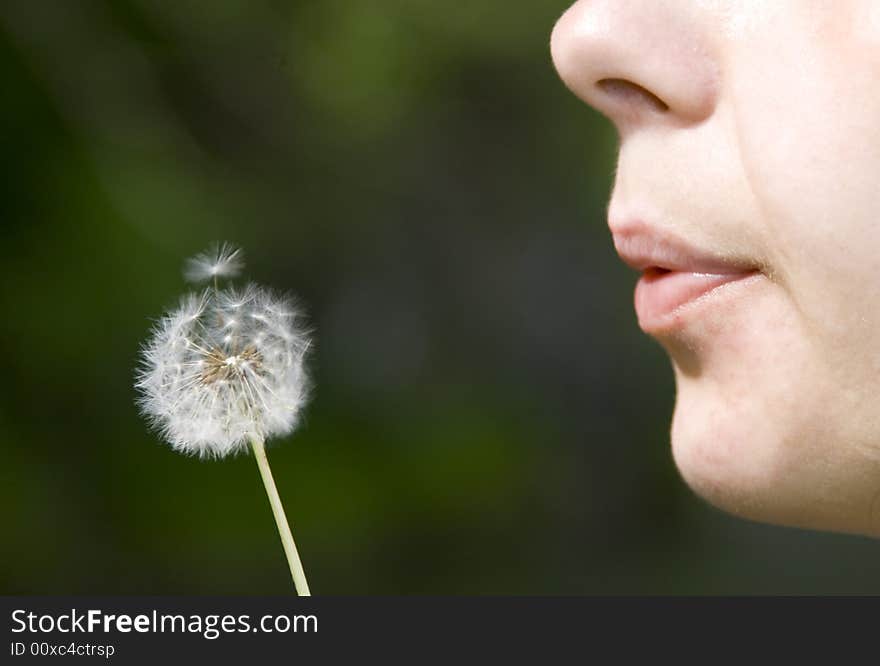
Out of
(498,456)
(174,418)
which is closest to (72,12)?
(498,456)

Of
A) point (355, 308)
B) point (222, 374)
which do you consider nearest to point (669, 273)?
point (222, 374)

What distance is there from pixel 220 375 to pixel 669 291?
0.26 meters

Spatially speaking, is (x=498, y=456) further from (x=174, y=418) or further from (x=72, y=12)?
(x=174, y=418)

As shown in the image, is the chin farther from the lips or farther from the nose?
the nose

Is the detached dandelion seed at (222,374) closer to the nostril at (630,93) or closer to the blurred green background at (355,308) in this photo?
the nostril at (630,93)

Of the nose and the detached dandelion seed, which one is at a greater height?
the nose

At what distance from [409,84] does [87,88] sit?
77 centimetres

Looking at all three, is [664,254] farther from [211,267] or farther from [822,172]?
[211,267]

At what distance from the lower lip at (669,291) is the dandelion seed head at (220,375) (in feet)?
0.67

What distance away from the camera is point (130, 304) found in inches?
94.0

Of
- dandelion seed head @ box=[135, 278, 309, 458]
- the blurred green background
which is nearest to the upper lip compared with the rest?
dandelion seed head @ box=[135, 278, 309, 458]

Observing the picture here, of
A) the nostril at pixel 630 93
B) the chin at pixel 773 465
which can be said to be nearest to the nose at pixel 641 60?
the nostril at pixel 630 93

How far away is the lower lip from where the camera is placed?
616mm

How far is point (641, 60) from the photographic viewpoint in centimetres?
62
